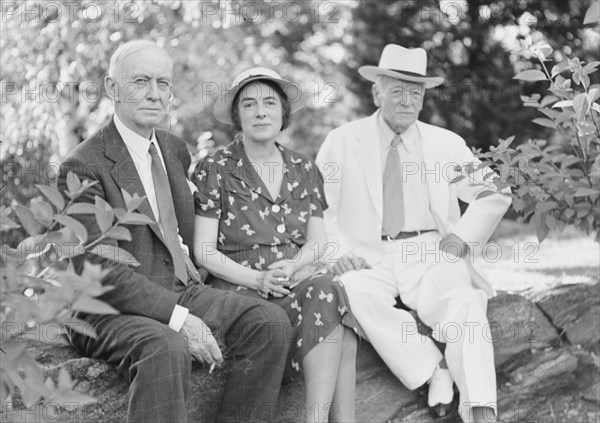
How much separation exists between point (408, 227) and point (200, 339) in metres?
1.48

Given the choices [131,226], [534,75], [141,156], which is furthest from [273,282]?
[534,75]

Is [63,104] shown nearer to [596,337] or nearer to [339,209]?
[339,209]

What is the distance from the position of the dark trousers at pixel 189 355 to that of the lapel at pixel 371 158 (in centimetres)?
113

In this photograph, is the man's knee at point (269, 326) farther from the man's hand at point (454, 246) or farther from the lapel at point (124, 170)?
the man's hand at point (454, 246)

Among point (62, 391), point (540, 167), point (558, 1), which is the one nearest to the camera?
point (62, 391)

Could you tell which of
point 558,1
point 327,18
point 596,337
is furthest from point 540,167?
point 327,18

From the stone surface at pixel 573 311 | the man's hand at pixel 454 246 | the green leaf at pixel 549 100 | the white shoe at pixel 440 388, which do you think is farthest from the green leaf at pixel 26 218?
the stone surface at pixel 573 311

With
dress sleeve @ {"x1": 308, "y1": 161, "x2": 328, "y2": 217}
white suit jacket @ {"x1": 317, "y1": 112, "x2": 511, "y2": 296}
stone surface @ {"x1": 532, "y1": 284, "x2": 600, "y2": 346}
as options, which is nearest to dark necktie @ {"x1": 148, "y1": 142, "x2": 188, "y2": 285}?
dress sleeve @ {"x1": 308, "y1": 161, "x2": 328, "y2": 217}

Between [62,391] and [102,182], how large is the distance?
1.62 meters

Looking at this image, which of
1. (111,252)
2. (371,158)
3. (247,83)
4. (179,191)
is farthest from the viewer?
(371,158)

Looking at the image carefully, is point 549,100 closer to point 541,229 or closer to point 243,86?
point 541,229

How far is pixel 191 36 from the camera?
9.89m

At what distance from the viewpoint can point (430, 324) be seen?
451cm

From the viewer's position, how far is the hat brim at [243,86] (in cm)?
444
